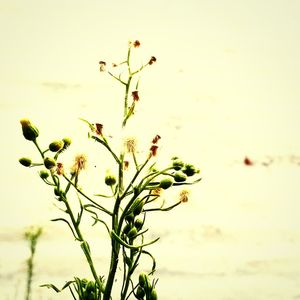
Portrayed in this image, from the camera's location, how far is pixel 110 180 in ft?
4.97

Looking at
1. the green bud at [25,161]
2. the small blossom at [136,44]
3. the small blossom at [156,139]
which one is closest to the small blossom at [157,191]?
the small blossom at [156,139]

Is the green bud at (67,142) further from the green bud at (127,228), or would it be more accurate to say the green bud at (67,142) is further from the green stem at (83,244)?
the green bud at (127,228)

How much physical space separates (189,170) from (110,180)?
0.25 m

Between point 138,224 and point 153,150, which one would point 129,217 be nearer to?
point 138,224

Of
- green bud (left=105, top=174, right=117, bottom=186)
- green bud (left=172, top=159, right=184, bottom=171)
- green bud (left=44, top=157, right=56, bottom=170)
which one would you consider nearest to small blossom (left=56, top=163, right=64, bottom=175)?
green bud (left=44, top=157, right=56, bottom=170)

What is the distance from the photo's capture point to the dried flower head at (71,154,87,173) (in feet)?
5.13

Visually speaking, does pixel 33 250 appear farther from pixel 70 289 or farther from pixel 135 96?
pixel 135 96

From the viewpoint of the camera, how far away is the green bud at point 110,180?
4.97 feet

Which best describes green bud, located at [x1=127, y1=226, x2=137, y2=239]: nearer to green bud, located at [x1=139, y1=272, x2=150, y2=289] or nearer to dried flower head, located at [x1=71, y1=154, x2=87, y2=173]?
green bud, located at [x1=139, y1=272, x2=150, y2=289]

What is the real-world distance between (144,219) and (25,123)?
48 centimetres

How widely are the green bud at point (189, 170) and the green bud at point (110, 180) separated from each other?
221 millimetres

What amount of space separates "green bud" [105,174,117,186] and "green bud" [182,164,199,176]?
22 cm

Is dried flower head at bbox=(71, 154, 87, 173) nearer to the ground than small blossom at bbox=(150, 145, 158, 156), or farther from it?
farther from it

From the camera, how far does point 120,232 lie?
1.50 metres
